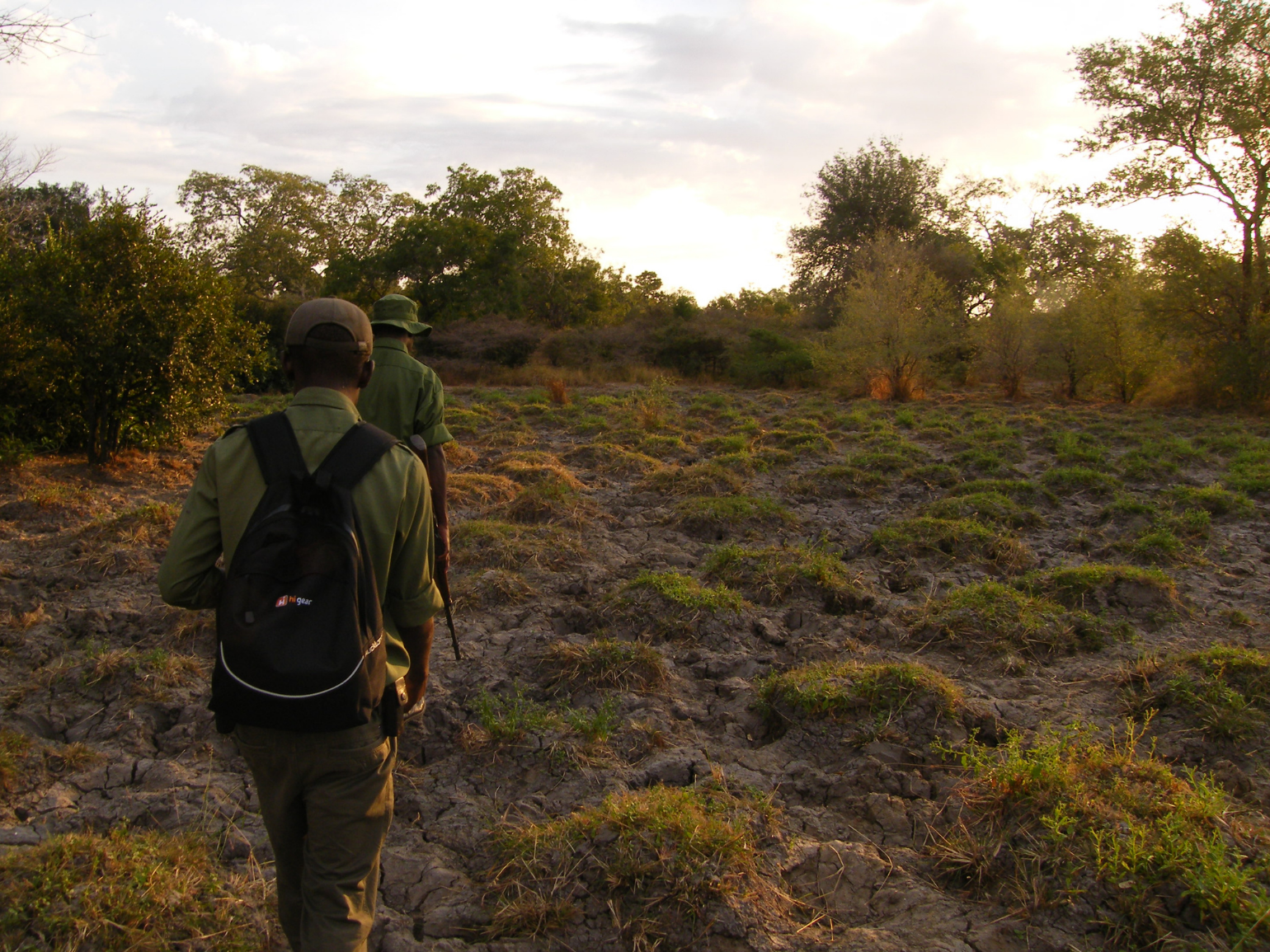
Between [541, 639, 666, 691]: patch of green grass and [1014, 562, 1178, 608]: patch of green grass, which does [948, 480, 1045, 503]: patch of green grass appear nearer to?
[1014, 562, 1178, 608]: patch of green grass

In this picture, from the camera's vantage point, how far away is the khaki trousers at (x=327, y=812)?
1.82 metres

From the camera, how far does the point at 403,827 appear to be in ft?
10.2

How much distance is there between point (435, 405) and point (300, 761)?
219cm

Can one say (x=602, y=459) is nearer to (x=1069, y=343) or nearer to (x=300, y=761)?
(x=300, y=761)

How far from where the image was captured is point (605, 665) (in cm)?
427

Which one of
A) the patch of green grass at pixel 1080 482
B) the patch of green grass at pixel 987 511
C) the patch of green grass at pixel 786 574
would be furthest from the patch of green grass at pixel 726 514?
the patch of green grass at pixel 1080 482

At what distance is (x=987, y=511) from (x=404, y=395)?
5.43m

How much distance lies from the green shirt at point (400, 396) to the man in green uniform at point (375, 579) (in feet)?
5.50

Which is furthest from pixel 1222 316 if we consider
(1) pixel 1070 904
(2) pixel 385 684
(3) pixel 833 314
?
(2) pixel 385 684

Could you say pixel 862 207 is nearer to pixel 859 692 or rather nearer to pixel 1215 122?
pixel 1215 122

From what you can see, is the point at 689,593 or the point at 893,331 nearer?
the point at 689,593

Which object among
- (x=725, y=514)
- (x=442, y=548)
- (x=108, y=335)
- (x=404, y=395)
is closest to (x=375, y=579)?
(x=442, y=548)

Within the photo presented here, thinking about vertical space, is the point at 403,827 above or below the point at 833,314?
below

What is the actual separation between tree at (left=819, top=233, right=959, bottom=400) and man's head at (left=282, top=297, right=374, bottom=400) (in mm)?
17086
